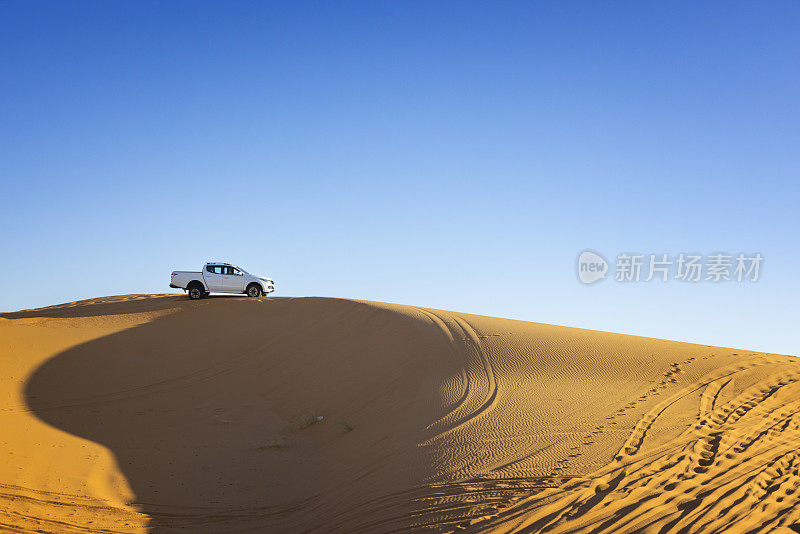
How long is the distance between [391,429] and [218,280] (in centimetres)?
1870

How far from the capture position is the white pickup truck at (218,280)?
28453 mm

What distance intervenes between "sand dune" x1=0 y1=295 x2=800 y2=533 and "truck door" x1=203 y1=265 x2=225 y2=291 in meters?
5.76

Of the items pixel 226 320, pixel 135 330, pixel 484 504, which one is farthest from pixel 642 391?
pixel 135 330

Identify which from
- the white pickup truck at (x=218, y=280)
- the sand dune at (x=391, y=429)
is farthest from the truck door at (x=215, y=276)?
the sand dune at (x=391, y=429)

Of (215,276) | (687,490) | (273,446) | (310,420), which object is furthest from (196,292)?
(687,490)

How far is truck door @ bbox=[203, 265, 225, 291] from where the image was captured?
1120 inches

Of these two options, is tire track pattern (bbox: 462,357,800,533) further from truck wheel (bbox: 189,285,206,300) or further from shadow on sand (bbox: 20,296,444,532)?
truck wheel (bbox: 189,285,206,300)

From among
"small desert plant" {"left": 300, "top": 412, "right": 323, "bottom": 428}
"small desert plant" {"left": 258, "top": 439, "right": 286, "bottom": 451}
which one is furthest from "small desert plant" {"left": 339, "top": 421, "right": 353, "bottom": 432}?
"small desert plant" {"left": 258, "top": 439, "right": 286, "bottom": 451}

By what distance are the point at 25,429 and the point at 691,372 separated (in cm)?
1718

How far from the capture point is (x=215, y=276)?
93.4ft

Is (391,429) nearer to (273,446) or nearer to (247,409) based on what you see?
(273,446)

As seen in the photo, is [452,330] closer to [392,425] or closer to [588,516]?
[392,425]

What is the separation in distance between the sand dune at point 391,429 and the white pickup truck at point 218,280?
18.8 ft

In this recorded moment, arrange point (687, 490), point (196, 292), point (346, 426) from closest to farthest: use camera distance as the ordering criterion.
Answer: point (687, 490), point (346, 426), point (196, 292)
